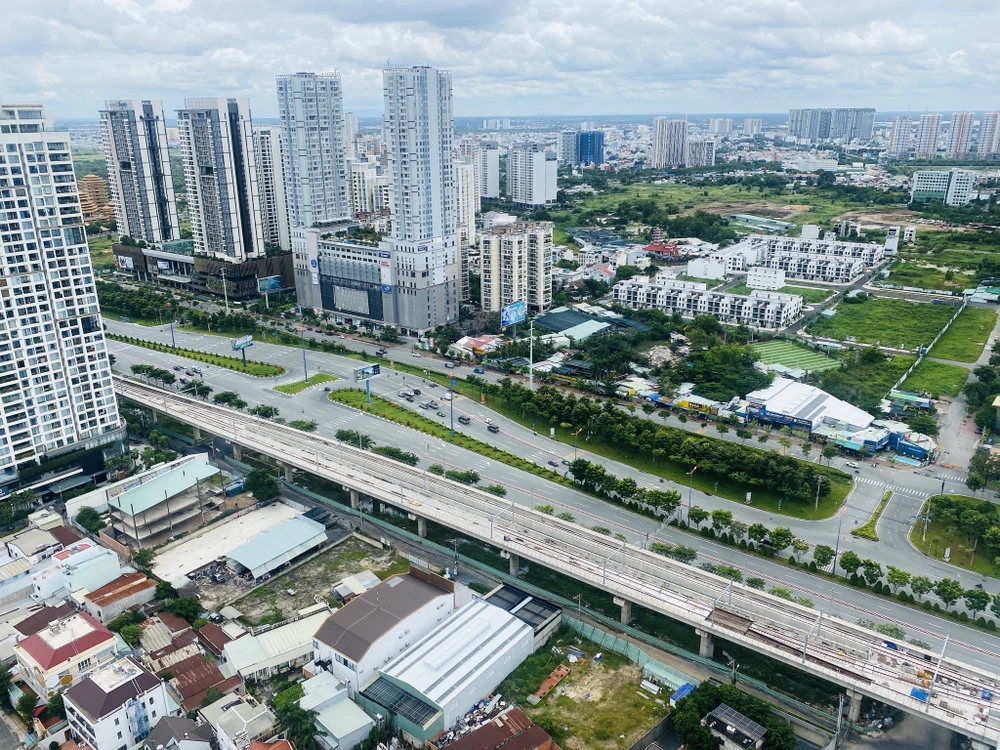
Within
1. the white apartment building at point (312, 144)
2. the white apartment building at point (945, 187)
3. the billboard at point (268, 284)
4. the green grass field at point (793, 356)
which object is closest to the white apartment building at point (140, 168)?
the billboard at point (268, 284)

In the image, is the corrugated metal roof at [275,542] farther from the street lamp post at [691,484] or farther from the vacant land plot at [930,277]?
the vacant land plot at [930,277]

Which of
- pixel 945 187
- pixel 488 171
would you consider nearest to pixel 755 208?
pixel 945 187

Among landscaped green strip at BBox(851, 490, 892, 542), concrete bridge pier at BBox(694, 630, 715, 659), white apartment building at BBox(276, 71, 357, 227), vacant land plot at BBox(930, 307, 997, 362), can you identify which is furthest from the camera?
white apartment building at BBox(276, 71, 357, 227)

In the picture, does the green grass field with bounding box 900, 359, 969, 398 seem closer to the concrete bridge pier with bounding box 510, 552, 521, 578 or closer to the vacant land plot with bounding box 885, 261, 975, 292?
the vacant land plot with bounding box 885, 261, 975, 292

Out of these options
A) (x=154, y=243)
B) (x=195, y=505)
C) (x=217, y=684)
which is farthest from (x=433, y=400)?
(x=154, y=243)

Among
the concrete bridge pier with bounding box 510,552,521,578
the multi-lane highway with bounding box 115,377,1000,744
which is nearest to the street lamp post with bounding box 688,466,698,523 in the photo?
the multi-lane highway with bounding box 115,377,1000,744
